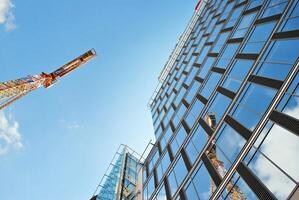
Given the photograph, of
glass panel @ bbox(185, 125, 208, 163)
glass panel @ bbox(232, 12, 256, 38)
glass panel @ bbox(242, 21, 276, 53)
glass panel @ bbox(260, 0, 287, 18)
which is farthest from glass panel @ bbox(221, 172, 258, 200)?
glass panel @ bbox(232, 12, 256, 38)

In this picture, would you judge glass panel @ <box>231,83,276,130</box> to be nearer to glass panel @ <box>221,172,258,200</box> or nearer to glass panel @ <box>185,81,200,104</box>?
glass panel @ <box>221,172,258,200</box>

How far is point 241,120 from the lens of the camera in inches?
711

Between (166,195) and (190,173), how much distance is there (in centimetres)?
401

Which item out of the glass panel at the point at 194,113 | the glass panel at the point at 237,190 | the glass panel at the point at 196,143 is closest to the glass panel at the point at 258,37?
the glass panel at the point at 194,113

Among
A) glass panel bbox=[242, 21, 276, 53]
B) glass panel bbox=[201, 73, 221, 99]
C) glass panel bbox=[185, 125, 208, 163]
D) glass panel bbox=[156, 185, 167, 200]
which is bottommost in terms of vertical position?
glass panel bbox=[156, 185, 167, 200]

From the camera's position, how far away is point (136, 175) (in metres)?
38.8

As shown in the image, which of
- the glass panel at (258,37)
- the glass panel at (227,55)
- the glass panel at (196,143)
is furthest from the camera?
the glass panel at (227,55)

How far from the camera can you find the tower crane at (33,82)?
1431 inches

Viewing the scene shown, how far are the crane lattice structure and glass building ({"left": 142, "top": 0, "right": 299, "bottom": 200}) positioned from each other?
0.18 feet

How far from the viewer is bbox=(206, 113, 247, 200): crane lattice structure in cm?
1468

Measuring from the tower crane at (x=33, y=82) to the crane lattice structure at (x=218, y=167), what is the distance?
25.6 metres

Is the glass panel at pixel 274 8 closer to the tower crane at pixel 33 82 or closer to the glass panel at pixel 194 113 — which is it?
the glass panel at pixel 194 113

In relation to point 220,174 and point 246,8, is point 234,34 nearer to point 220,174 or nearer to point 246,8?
point 246,8

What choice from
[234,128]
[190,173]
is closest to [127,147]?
[190,173]
